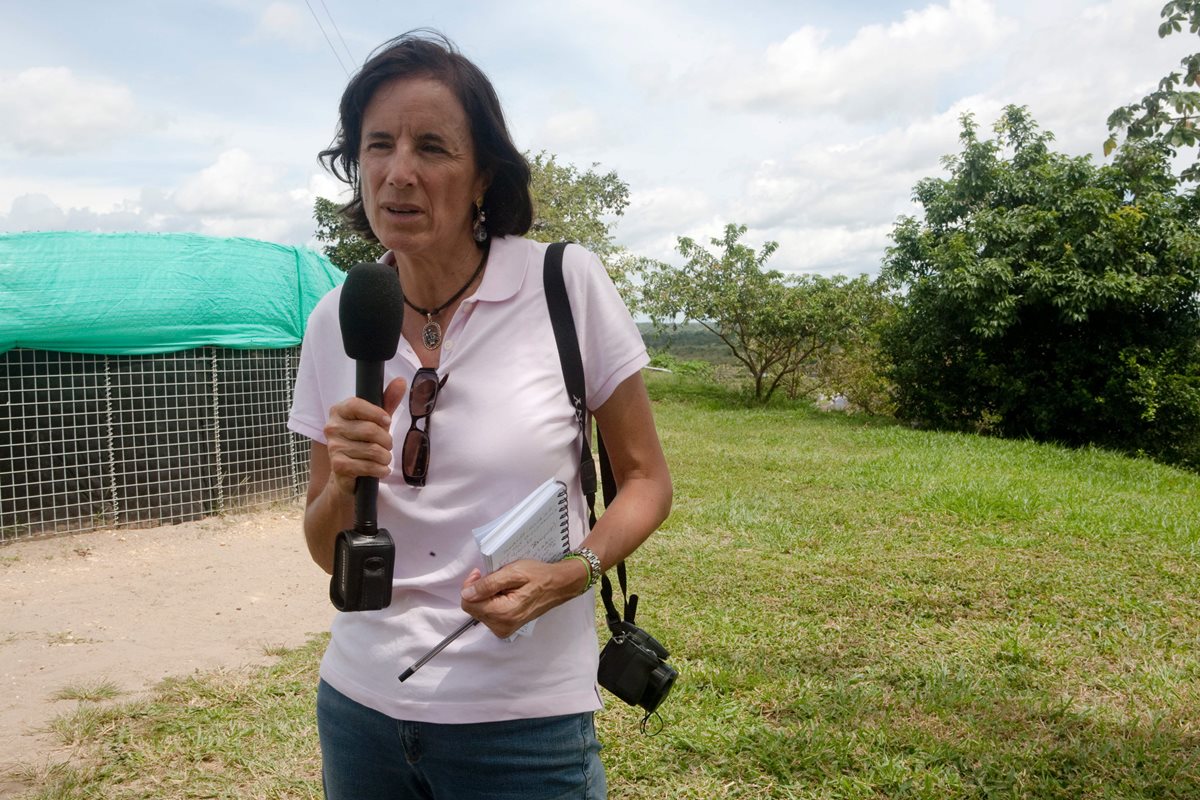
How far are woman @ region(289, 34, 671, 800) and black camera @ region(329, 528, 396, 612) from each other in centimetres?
9

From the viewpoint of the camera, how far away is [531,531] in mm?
1460

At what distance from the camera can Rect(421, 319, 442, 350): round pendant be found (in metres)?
1.66

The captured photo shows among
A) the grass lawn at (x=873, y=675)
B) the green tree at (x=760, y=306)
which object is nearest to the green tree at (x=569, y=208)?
the green tree at (x=760, y=306)

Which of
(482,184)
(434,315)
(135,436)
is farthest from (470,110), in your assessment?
(135,436)

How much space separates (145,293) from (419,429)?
6.17 m

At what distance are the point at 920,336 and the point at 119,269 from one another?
44.2 feet

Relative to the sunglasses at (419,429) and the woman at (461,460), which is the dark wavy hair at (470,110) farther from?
the sunglasses at (419,429)

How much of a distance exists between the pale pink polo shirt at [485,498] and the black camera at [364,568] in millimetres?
137

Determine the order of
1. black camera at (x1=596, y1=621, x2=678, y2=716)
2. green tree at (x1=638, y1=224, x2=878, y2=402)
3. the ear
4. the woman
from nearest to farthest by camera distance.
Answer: the woman < the ear < black camera at (x1=596, y1=621, x2=678, y2=716) < green tree at (x1=638, y1=224, x2=878, y2=402)

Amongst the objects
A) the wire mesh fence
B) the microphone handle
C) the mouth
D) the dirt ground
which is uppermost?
the mouth

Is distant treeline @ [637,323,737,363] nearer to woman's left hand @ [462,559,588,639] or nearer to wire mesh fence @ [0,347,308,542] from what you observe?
wire mesh fence @ [0,347,308,542]

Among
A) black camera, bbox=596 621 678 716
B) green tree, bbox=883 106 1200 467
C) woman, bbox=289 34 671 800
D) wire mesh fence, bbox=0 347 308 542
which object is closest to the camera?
woman, bbox=289 34 671 800

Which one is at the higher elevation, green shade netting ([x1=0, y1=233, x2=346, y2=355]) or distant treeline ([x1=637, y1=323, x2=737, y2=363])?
green shade netting ([x1=0, y1=233, x2=346, y2=355])

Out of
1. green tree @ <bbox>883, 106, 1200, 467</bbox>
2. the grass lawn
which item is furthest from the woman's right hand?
green tree @ <bbox>883, 106, 1200, 467</bbox>
